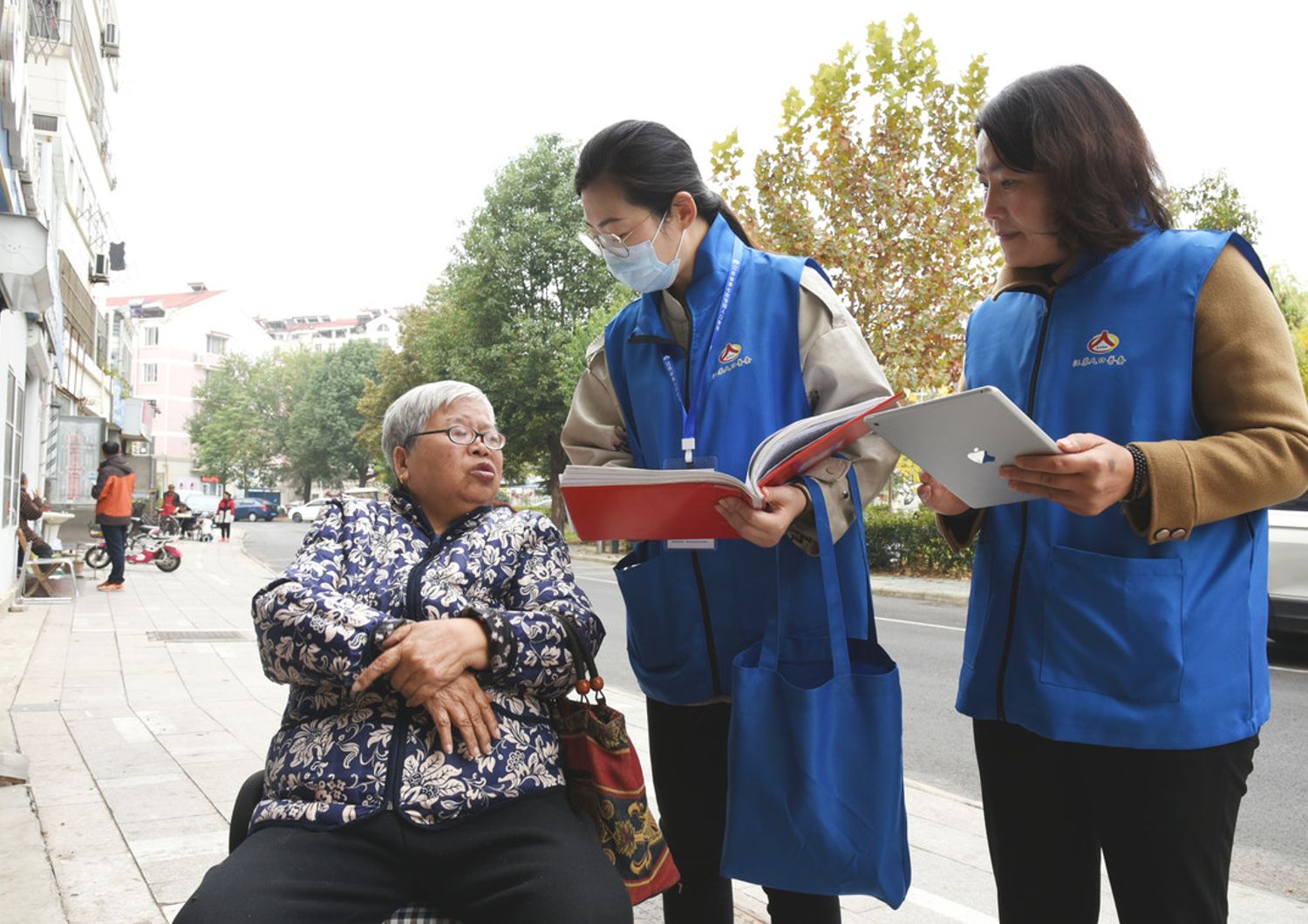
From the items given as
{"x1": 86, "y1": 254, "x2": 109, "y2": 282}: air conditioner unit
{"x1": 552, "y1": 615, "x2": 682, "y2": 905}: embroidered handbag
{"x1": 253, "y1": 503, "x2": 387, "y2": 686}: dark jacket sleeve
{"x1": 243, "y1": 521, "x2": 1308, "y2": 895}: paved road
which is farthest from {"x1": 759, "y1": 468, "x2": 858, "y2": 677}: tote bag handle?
{"x1": 86, "y1": 254, "x2": 109, "y2": 282}: air conditioner unit

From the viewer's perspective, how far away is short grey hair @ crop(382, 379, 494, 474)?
9.30ft

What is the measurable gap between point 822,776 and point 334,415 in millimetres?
64371

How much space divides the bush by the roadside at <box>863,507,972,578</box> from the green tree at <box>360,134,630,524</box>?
1356cm

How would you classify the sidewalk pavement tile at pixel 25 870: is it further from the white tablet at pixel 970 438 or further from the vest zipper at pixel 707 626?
the white tablet at pixel 970 438

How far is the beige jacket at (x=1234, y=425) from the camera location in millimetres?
1673

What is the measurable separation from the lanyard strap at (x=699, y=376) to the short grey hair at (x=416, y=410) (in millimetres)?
727

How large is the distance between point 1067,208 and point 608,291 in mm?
30031

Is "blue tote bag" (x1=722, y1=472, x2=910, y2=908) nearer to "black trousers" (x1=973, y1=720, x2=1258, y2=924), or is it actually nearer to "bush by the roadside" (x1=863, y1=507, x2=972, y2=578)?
"black trousers" (x1=973, y1=720, x2=1258, y2=924)

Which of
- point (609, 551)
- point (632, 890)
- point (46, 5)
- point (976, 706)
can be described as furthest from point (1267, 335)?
point (609, 551)

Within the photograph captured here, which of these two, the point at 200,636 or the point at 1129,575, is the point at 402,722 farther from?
the point at 200,636

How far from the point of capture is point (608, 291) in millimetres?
31453

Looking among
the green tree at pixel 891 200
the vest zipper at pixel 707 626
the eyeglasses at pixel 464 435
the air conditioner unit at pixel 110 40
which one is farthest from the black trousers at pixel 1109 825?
the air conditioner unit at pixel 110 40

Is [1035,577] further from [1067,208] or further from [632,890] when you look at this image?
[632,890]

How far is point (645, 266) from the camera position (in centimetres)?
232
